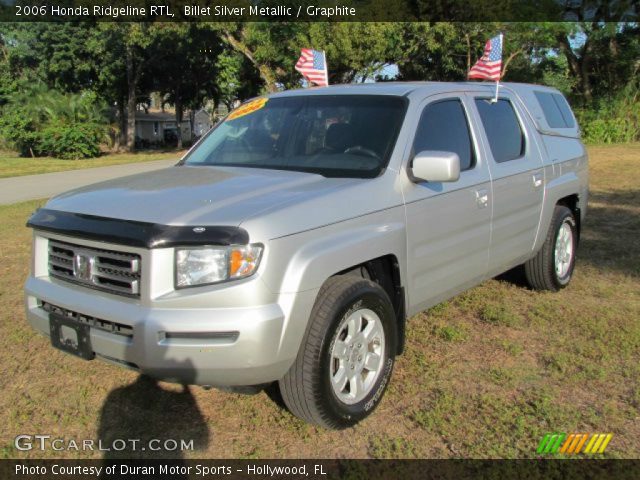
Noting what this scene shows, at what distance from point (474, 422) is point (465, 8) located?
90.6 feet

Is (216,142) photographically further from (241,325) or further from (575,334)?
(575,334)

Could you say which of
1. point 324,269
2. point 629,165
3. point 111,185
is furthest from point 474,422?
point 629,165

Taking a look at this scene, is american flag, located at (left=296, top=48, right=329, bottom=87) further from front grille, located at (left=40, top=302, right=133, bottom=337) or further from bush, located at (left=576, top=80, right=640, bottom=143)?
bush, located at (left=576, top=80, right=640, bottom=143)

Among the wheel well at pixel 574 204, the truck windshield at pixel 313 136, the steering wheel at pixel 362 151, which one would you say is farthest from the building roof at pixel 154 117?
the steering wheel at pixel 362 151

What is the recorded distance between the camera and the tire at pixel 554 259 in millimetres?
5402

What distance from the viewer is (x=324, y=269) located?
9.88 feet

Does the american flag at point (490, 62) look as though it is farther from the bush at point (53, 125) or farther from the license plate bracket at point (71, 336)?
the bush at point (53, 125)

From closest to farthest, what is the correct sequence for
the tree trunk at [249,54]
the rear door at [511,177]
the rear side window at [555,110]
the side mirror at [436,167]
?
the side mirror at [436,167]
the rear door at [511,177]
the rear side window at [555,110]
the tree trunk at [249,54]

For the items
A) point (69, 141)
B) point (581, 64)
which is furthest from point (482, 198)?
point (581, 64)

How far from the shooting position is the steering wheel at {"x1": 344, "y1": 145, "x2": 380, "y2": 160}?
3738mm

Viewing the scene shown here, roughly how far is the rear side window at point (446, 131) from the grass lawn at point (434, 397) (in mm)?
1383

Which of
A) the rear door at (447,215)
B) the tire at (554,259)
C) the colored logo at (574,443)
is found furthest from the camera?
the tire at (554,259)

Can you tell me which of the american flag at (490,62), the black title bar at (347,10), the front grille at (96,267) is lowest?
the front grille at (96,267)

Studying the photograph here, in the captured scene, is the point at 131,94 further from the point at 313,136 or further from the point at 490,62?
the point at 313,136
